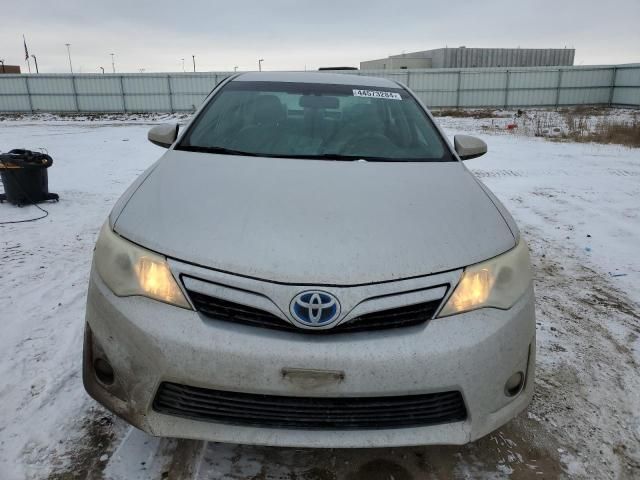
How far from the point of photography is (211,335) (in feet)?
5.17

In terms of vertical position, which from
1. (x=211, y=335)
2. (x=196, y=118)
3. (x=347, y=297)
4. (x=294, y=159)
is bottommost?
(x=211, y=335)

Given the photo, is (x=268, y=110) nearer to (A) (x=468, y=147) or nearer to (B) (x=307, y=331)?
(A) (x=468, y=147)

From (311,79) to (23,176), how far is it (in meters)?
4.23

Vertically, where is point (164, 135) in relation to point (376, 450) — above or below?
above

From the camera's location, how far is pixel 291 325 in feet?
5.22

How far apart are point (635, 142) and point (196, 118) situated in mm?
13830

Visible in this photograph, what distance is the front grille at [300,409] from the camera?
1598 mm

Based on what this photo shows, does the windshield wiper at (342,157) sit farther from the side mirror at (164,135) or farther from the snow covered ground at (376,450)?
the snow covered ground at (376,450)

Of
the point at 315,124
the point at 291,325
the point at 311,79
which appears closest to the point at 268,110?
the point at 315,124

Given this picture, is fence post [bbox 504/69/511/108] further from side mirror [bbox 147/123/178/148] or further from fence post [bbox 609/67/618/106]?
side mirror [bbox 147/123/178/148]

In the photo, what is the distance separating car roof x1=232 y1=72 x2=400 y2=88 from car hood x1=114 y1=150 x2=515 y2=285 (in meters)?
1.15

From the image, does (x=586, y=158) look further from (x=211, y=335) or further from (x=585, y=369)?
(x=211, y=335)

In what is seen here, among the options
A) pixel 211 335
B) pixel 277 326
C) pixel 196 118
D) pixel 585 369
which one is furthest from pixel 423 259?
pixel 196 118

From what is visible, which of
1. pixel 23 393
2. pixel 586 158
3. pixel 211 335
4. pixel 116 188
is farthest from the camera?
pixel 586 158
